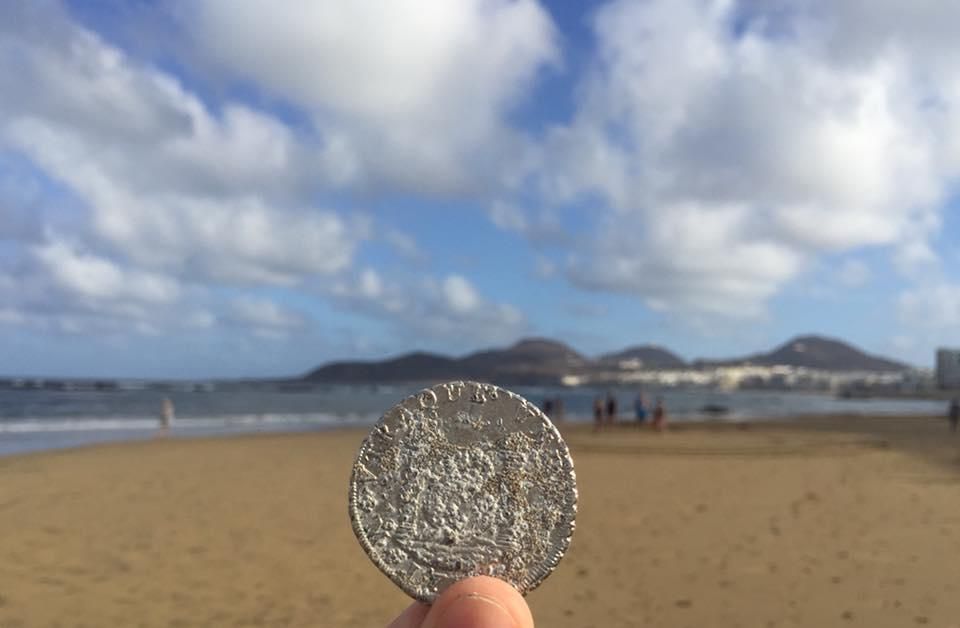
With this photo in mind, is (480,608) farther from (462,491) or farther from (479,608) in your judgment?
(462,491)

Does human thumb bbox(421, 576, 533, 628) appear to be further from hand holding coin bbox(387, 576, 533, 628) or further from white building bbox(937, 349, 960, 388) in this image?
white building bbox(937, 349, 960, 388)

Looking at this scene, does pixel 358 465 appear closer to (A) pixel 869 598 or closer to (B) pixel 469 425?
(B) pixel 469 425

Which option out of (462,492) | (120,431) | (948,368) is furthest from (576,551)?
(948,368)

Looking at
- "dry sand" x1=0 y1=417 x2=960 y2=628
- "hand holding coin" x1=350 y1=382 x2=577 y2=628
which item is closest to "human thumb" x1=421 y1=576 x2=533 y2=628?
"hand holding coin" x1=350 y1=382 x2=577 y2=628

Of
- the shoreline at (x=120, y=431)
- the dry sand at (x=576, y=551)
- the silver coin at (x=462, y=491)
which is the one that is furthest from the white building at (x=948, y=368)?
the silver coin at (x=462, y=491)

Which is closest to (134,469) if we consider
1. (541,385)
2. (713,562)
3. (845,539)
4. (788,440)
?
(713,562)

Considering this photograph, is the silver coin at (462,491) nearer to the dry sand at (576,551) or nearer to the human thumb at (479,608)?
the human thumb at (479,608)
